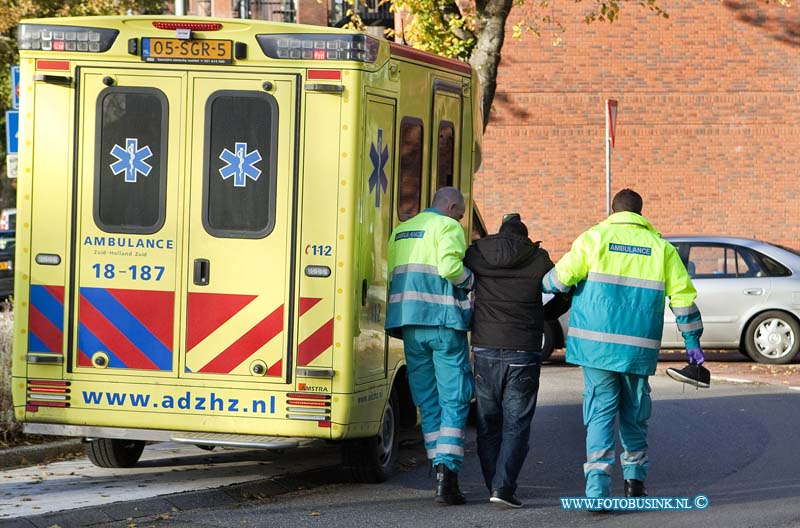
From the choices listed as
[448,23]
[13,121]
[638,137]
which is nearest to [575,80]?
[638,137]

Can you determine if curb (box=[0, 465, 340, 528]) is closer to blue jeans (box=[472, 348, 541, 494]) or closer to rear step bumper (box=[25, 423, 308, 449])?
rear step bumper (box=[25, 423, 308, 449])

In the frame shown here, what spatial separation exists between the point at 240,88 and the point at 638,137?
15707 millimetres

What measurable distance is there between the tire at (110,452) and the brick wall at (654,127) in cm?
1418

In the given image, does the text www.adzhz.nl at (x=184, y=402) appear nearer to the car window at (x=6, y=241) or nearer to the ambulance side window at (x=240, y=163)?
the ambulance side window at (x=240, y=163)

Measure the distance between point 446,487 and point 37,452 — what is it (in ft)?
9.56

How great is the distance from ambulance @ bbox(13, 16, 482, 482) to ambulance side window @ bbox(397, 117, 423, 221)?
61cm

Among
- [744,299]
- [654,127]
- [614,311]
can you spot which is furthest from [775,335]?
[614,311]

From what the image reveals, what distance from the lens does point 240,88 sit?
308 inches

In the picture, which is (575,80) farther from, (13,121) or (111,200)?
(111,200)

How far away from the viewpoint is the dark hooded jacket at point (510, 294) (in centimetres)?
786

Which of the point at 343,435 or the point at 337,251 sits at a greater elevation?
the point at 337,251

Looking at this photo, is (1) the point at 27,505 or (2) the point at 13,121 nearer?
(1) the point at 27,505

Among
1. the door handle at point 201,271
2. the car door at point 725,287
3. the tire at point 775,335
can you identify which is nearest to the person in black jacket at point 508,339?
the door handle at point 201,271

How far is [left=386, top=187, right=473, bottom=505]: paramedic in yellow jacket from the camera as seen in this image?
7.91 metres
